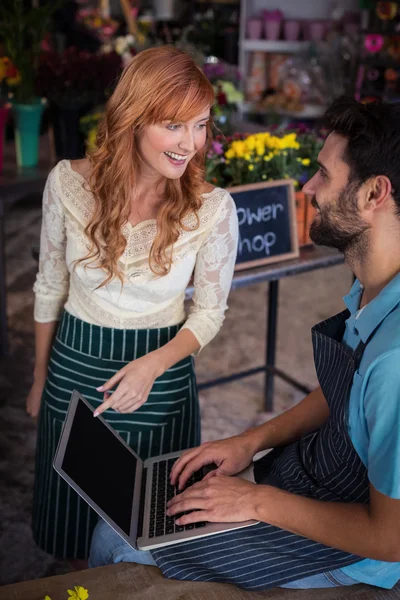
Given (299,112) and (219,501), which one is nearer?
(219,501)

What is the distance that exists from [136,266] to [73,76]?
1825 millimetres

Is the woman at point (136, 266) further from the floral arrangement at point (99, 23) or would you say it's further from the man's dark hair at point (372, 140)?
the floral arrangement at point (99, 23)

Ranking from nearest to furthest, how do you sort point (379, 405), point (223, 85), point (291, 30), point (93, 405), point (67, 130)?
1. point (379, 405)
2. point (93, 405)
3. point (67, 130)
4. point (223, 85)
5. point (291, 30)

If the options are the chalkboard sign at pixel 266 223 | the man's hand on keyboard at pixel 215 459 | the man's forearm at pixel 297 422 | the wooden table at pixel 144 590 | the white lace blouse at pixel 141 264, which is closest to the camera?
the wooden table at pixel 144 590

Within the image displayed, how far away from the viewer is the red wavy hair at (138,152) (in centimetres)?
171

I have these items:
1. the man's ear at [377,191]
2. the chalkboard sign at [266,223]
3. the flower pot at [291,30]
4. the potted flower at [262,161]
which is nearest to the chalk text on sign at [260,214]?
the chalkboard sign at [266,223]

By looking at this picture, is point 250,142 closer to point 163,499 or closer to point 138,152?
point 138,152

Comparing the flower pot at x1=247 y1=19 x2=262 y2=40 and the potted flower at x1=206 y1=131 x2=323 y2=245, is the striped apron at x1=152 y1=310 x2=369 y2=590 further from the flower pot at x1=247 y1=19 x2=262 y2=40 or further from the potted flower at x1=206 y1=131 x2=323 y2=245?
the flower pot at x1=247 y1=19 x2=262 y2=40

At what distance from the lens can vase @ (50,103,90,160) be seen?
3.61m

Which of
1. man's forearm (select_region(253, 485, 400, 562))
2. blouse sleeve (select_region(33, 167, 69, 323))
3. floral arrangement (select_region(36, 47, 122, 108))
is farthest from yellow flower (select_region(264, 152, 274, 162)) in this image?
man's forearm (select_region(253, 485, 400, 562))

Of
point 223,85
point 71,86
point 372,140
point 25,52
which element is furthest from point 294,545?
point 223,85

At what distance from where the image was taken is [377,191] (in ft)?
4.36

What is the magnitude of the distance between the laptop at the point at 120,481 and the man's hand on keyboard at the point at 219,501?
2cm

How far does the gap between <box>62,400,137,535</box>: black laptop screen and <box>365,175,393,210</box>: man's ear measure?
2.30 feet
